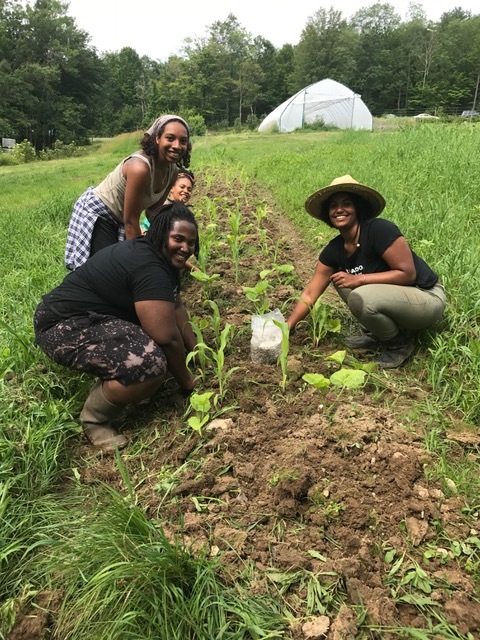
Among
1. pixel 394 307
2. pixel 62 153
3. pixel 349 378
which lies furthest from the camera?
pixel 62 153

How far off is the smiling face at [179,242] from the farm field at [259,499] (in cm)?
53

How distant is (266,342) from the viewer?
2609mm

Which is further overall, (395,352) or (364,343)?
(364,343)

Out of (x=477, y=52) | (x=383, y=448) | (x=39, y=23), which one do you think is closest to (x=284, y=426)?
(x=383, y=448)

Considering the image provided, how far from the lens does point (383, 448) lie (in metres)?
1.82

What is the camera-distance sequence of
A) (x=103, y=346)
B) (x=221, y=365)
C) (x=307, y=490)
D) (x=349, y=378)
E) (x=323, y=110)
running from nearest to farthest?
1. (x=307, y=490)
2. (x=349, y=378)
3. (x=103, y=346)
4. (x=221, y=365)
5. (x=323, y=110)

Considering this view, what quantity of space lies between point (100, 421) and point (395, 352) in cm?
174

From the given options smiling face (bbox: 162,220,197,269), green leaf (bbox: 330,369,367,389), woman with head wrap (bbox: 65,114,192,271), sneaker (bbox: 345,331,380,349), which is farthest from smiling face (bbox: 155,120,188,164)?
green leaf (bbox: 330,369,367,389)

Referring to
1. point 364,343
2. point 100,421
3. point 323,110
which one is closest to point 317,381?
point 364,343

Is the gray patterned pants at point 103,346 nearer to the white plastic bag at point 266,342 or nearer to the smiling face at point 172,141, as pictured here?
the white plastic bag at point 266,342

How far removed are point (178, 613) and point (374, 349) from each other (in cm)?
192

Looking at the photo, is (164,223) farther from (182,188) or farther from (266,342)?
(182,188)

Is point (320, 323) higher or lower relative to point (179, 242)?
lower

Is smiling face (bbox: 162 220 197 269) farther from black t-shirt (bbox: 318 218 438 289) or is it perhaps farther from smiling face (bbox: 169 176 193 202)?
smiling face (bbox: 169 176 193 202)
